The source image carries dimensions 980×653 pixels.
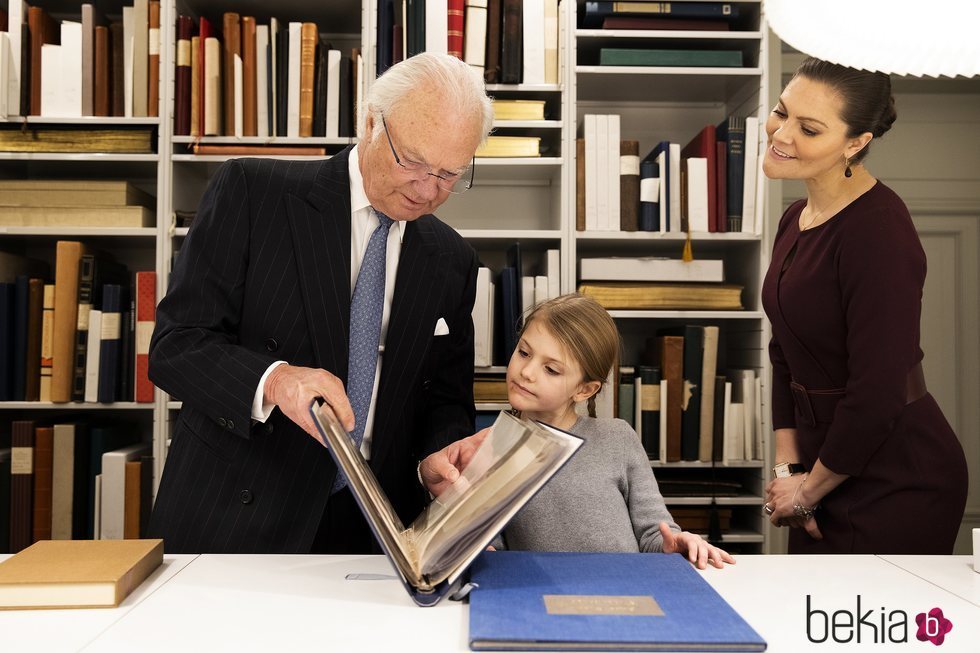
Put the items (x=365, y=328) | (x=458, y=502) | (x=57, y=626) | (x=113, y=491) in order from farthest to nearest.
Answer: (x=113, y=491) → (x=365, y=328) → (x=458, y=502) → (x=57, y=626)

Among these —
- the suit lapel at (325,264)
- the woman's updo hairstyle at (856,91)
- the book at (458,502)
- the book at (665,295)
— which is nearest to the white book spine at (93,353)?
the suit lapel at (325,264)

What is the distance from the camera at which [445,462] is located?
1247 millimetres

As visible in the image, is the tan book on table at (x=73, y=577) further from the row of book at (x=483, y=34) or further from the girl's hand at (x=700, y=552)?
the row of book at (x=483, y=34)

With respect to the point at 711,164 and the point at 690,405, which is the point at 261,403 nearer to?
the point at 690,405

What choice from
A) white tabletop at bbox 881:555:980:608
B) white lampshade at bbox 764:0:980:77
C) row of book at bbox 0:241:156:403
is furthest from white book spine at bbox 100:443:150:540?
white lampshade at bbox 764:0:980:77

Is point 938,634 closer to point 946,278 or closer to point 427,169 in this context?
point 427,169

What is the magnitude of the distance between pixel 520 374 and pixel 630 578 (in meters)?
0.70

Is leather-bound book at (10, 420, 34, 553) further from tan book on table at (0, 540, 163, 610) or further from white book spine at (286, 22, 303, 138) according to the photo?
tan book on table at (0, 540, 163, 610)

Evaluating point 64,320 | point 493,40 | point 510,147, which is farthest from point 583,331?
point 64,320

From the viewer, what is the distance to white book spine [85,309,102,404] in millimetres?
2387

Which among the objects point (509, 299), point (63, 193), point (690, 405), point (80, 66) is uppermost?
point (80, 66)

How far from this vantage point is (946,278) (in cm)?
317

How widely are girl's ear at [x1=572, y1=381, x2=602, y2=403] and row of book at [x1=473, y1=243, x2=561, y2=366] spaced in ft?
2.40

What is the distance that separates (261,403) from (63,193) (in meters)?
1.60
